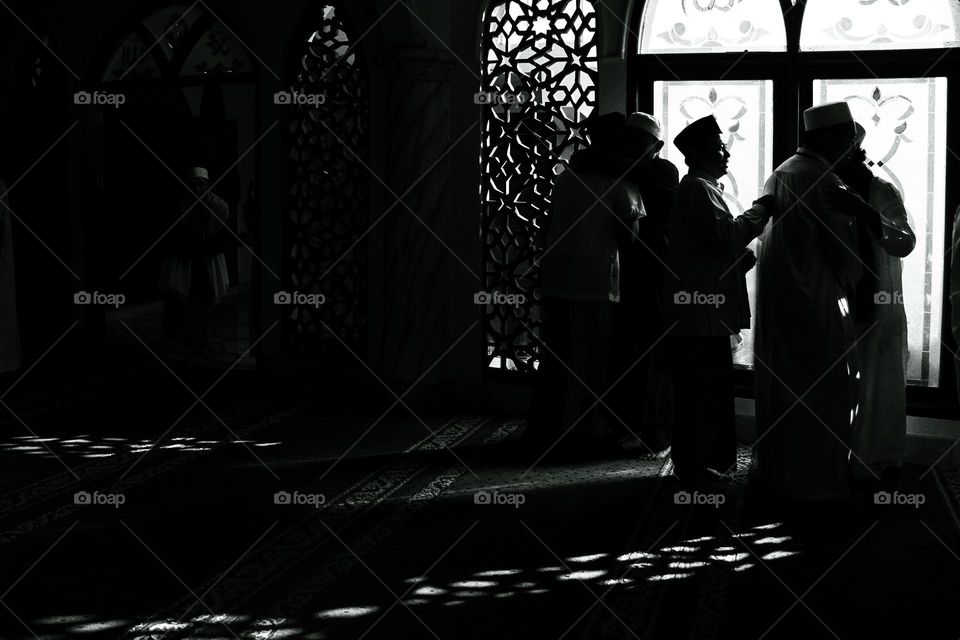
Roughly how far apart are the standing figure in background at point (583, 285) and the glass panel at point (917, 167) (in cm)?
118

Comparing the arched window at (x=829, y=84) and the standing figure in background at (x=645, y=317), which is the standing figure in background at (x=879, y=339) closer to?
the arched window at (x=829, y=84)

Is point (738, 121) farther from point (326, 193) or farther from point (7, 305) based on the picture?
point (7, 305)

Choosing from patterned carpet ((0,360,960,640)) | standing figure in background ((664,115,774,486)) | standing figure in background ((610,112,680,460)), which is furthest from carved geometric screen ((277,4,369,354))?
standing figure in background ((664,115,774,486))

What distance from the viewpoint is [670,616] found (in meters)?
3.29

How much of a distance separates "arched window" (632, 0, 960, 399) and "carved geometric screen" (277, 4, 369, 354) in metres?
1.83

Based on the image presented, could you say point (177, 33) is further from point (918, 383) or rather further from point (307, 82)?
point (918, 383)

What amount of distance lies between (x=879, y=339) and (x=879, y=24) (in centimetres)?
157

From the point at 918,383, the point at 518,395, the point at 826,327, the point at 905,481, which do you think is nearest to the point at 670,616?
the point at 826,327

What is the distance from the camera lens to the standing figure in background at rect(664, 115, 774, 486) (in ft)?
13.8

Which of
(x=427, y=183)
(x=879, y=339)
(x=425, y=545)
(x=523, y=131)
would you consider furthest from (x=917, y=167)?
(x=425, y=545)

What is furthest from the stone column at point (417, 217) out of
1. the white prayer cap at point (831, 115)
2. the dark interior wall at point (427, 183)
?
the white prayer cap at point (831, 115)

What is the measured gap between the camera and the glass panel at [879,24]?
17.4ft

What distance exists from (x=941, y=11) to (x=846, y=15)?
0.41 meters

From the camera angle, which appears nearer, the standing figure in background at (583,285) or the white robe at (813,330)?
the white robe at (813,330)
